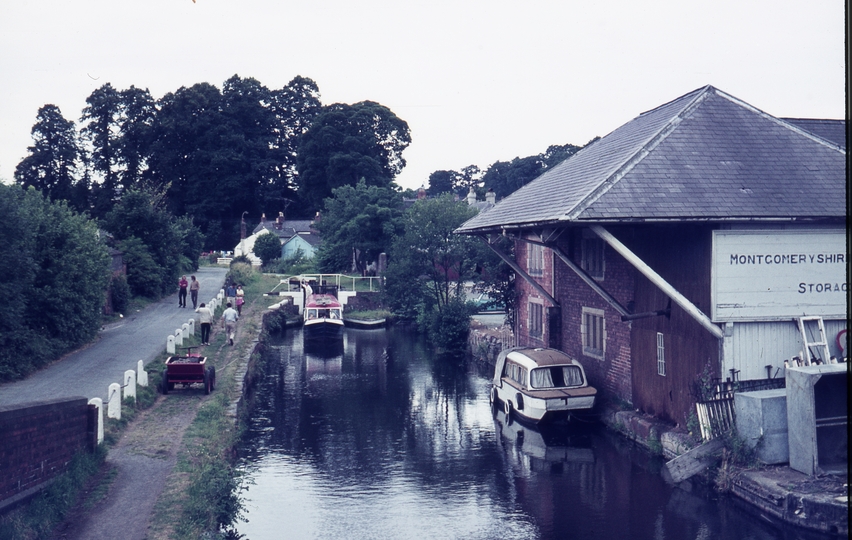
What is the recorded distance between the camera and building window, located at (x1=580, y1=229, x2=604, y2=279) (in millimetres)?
17891

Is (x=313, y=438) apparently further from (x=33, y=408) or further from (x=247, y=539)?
(x=33, y=408)

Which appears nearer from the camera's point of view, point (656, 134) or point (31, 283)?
point (656, 134)

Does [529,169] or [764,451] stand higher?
[529,169]

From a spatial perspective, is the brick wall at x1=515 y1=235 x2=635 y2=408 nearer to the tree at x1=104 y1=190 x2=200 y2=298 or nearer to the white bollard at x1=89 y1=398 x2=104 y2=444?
the white bollard at x1=89 y1=398 x2=104 y2=444

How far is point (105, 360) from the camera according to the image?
19172 millimetres

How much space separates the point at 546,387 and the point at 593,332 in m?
2.61

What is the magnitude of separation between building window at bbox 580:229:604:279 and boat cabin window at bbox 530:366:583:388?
261 cm

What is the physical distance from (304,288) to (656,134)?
30761 mm

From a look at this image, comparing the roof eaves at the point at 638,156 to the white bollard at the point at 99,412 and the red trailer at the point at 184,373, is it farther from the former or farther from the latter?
the red trailer at the point at 184,373

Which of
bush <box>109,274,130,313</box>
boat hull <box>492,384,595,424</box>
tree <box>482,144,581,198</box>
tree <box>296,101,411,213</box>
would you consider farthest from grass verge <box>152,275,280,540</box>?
tree <box>482,144,581,198</box>

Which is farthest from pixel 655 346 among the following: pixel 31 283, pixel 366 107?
pixel 366 107

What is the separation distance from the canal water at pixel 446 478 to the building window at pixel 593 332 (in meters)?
2.08

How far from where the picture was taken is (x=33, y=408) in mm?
9500

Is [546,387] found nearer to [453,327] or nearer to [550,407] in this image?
[550,407]
